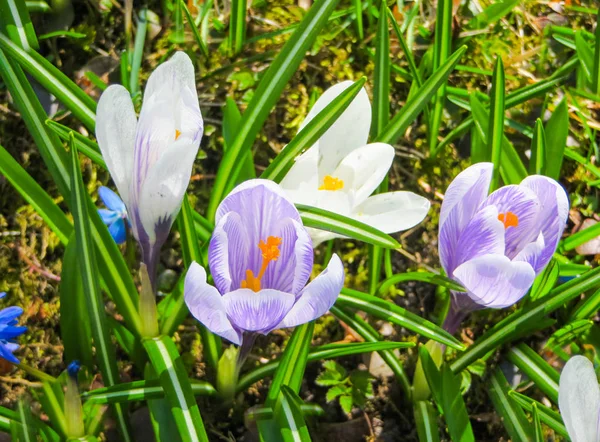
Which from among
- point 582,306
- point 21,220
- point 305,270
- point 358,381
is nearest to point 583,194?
point 582,306

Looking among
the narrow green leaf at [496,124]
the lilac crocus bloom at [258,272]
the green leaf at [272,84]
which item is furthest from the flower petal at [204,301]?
the narrow green leaf at [496,124]

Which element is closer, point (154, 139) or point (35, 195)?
point (154, 139)

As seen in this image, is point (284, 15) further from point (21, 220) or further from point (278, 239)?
point (278, 239)

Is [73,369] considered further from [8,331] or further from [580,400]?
[580,400]

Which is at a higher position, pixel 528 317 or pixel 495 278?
pixel 495 278

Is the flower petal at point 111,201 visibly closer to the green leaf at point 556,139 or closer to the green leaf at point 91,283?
the green leaf at point 91,283

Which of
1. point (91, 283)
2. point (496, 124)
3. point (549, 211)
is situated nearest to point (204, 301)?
point (91, 283)
